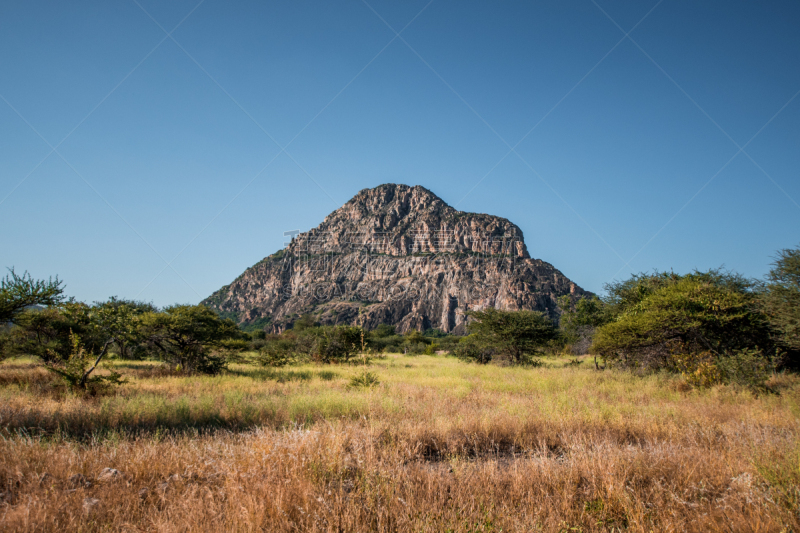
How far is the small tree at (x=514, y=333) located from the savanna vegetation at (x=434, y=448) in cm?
1007

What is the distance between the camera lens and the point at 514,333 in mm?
24500

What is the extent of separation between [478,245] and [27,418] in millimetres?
197324

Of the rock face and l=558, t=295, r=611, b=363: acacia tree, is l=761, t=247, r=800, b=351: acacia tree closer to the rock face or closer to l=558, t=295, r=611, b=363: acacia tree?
l=558, t=295, r=611, b=363: acacia tree

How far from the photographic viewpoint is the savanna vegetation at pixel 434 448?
341 cm

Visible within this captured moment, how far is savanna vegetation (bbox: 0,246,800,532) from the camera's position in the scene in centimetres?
341

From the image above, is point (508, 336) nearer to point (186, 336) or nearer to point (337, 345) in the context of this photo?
point (337, 345)

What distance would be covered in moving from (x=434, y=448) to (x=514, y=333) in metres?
20.0

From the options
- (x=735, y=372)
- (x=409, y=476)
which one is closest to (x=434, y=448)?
(x=409, y=476)

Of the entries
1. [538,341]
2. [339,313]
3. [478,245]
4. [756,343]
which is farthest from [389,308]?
[756,343]

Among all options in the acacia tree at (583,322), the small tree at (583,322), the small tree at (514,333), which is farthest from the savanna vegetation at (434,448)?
the small tree at (583,322)

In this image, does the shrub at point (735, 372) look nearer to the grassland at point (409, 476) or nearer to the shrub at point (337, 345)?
the grassland at point (409, 476)

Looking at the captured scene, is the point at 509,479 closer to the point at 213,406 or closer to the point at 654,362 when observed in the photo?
the point at 213,406

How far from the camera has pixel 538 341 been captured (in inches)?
960

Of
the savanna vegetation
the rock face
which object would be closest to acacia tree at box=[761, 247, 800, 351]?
the savanna vegetation
